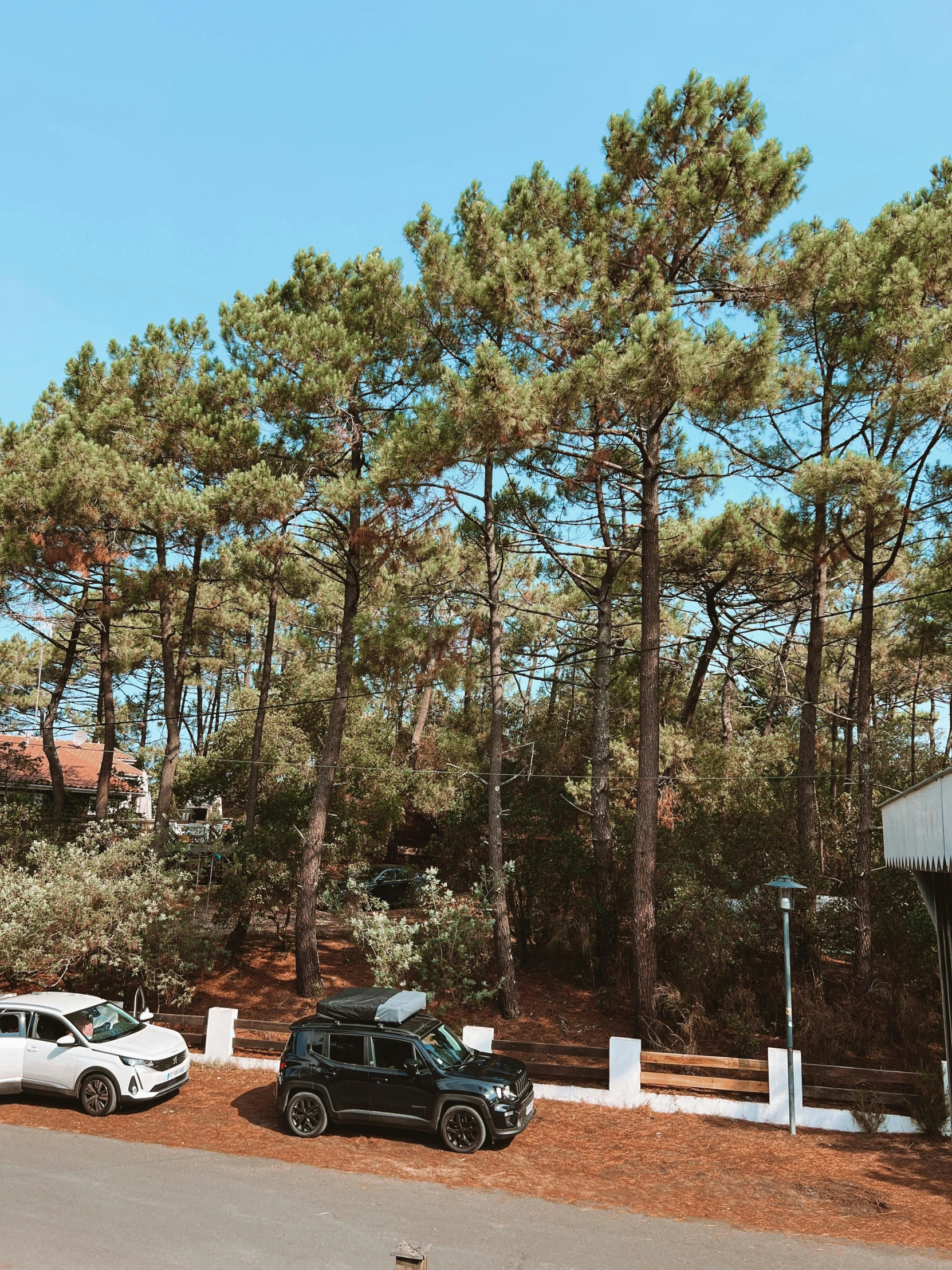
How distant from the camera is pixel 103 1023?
1184 cm

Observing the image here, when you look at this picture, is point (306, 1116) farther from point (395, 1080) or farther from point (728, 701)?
point (728, 701)

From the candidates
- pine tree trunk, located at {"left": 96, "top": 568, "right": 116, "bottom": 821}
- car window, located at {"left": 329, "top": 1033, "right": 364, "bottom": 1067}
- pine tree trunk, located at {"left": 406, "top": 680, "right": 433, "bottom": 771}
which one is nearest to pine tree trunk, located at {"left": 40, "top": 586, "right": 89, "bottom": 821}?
pine tree trunk, located at {"left": 96, "top": 568, "right": 116, "bottom": 821}

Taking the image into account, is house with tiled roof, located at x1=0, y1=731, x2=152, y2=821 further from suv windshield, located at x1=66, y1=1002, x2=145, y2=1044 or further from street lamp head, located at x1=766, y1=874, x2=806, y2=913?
street lamp head, located at x1=766, y1=874, x2=806, y2=913

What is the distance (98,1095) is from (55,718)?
45.4 ft

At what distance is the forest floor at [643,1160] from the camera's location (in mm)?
8289

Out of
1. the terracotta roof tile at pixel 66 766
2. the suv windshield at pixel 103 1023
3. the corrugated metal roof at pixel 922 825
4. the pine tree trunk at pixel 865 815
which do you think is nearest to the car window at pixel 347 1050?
the suv windshield at pixel 103 1023

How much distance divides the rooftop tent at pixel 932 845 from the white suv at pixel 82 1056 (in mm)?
9538

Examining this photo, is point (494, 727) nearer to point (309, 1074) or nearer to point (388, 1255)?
point (309, 1074)

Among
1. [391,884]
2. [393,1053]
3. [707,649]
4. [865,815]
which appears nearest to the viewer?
[393,1053]

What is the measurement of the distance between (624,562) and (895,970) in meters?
9.36

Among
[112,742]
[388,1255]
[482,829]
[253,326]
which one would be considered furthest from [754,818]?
[112,742]

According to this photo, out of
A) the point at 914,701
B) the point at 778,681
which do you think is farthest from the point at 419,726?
the point at 914,701

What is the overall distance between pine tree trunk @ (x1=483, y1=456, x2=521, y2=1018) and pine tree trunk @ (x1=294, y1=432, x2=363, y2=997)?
260 centimetres

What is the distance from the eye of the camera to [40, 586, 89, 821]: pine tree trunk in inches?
899
